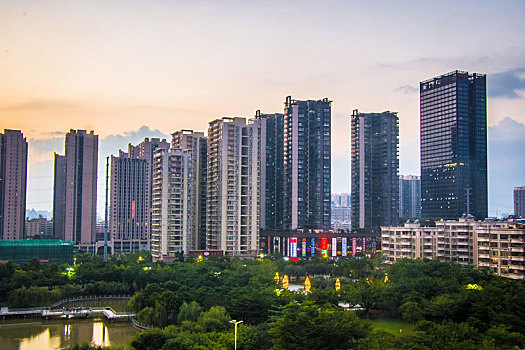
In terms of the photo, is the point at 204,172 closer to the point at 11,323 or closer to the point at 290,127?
the point at 290,127

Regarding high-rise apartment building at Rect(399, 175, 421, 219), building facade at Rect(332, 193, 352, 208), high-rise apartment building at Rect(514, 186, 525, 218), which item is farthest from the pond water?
building facade at Rect(332, 193, 352, 208)

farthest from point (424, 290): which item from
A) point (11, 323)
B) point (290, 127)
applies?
point (290, 127)

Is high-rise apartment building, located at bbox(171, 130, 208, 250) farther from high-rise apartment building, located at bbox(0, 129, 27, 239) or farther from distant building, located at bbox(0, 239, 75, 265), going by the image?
high-rise apartment building, located at bbox(0, 129, 27, 239)

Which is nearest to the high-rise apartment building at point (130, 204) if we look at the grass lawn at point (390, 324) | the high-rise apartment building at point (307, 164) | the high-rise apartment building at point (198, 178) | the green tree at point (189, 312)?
the high-rise apartment building at point (307, 164)

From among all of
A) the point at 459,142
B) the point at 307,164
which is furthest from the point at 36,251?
the point at 459,142

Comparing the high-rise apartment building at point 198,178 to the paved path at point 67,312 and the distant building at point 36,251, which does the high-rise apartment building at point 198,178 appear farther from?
the paved path at point 67,312
